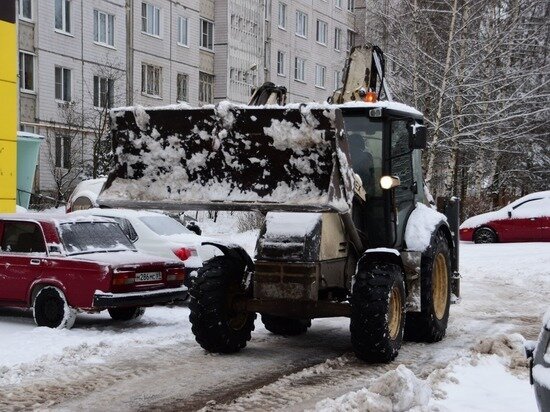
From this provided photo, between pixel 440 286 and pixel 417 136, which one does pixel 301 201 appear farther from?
pixel 440 286

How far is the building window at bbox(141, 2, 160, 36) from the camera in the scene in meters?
36.1

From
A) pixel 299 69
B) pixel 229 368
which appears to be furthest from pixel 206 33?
pixel 229 368

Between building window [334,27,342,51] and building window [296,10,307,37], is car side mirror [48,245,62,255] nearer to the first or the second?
building window [296,10,307,37]

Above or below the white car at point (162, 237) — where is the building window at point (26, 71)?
above

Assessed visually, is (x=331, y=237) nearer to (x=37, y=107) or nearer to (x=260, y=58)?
(x=37, y=107)

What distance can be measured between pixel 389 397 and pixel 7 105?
12.4m

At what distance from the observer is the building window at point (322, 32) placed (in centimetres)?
4959

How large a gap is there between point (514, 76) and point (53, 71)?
16355 mm

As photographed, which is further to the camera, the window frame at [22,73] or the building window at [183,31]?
the building window at [183,31]

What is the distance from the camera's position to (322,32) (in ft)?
164

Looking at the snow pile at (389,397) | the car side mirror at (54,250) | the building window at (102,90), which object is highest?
the building window at (102,90)

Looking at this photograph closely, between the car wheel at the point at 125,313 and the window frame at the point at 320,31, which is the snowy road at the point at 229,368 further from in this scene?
the window frame at the point at 320,31

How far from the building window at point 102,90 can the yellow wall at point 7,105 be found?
53.1 ft

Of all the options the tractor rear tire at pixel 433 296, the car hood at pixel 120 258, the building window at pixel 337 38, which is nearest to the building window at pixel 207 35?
the building window at pixel 337 38
